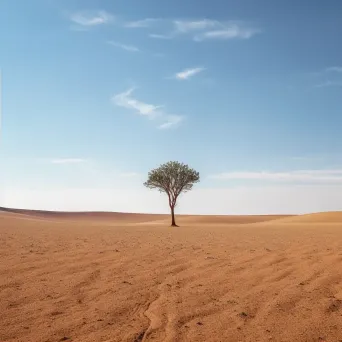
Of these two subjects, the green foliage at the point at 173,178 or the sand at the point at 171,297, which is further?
the green foliage at the point at 173,178

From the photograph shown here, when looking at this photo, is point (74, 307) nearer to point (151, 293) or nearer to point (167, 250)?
point (151, 293)

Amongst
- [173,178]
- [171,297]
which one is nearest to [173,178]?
[173,178]

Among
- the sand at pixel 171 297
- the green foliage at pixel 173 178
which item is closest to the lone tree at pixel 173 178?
the green foliage at pixel 173 178

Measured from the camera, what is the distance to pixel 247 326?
5.48 metres

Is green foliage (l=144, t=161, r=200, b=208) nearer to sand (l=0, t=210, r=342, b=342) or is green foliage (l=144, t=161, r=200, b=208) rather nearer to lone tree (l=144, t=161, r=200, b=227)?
lone tree (l=144, t=161, r=200, b=227)

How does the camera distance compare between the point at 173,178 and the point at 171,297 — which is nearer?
the point at 171,297

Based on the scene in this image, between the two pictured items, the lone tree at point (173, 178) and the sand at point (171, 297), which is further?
the lone tree at point (173, 178)

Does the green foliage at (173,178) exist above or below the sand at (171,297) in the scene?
above

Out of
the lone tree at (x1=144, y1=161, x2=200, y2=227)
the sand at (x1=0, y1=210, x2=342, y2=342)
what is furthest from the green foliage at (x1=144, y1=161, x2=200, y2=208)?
the sand at (x1=0, y1=210, x2=342, y2=342)

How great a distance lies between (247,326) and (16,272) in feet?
18.8

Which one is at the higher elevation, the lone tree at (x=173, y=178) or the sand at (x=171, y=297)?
the lone tree at (x=173, y=178)

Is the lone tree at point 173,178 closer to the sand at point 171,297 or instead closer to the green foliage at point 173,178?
the green foliage at point 173,178

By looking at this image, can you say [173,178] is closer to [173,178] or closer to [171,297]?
[173,178]

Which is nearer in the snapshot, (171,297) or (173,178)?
(171,297)
